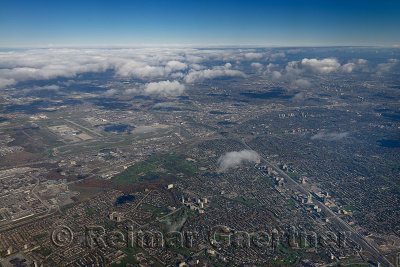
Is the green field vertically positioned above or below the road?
below

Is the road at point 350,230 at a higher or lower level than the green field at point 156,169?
higher

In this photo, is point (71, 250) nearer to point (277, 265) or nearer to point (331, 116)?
point (277, 265)

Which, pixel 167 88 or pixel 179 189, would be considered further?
pixel 167 88

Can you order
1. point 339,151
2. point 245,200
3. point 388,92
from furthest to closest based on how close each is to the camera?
point 388,92
point 339,151
point 245,200

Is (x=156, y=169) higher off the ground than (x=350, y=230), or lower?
lower

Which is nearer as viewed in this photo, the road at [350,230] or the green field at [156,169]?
the road at [350,230]

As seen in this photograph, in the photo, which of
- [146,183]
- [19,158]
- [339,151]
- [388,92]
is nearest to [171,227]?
[146,183]

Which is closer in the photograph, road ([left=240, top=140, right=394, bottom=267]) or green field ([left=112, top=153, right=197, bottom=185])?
road ([left=240, top=140, right=394, bottom=267])

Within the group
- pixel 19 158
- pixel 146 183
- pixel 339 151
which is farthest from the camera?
pixel 339 151

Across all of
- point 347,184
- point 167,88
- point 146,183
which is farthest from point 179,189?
point 167,88

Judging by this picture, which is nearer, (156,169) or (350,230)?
(350,230)
